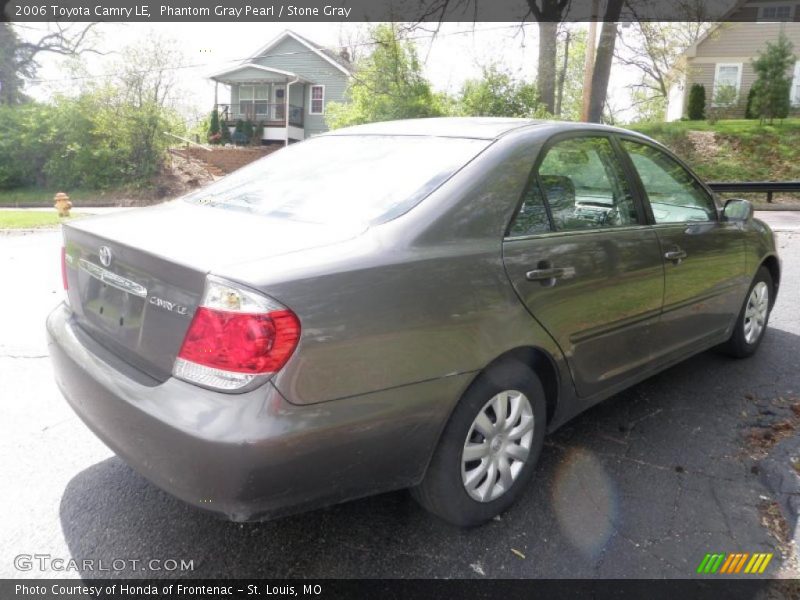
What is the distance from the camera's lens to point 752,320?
4691mm

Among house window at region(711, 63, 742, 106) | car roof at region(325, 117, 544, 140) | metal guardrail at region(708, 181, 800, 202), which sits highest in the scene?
house window at region(711, 63, 742, 106)

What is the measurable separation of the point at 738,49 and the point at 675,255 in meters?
29.6

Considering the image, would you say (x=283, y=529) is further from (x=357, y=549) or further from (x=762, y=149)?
(x=762, y=149)

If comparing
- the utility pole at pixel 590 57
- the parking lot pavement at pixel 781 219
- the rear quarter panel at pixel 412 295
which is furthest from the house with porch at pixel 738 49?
the rear quarter panel at pixel 412 295

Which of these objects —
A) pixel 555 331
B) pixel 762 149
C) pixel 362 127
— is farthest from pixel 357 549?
pixel 762 149

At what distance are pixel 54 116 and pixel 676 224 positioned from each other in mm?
26779

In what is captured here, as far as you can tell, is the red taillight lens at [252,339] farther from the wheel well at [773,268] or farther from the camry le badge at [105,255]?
the wheel well at [773,268]

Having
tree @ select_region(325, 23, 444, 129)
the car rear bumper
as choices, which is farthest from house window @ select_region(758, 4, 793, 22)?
the car rear bumper

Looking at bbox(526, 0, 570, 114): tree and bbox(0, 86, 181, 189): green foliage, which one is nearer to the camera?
bbox(526, 0, 570, 114): tree

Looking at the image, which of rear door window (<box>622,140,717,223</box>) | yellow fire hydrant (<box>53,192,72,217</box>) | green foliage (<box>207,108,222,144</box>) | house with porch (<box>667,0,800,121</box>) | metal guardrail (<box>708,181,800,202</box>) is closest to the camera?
rear door window (<box>622,140,717,223</box>)

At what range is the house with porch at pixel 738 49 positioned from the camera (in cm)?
2719

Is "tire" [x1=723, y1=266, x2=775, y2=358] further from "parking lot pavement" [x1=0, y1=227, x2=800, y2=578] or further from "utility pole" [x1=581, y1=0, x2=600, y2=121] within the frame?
"utility pole" [x1=581, y1=0, x2=600, y2=121]

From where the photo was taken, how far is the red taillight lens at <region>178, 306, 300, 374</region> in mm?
1954

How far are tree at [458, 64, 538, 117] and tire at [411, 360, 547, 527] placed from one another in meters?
16.9
